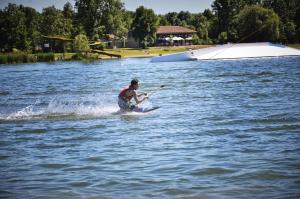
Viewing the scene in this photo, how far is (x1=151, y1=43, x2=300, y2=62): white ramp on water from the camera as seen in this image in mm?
64875

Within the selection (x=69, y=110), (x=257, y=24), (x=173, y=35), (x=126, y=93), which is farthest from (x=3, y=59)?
(x=126, y=93)

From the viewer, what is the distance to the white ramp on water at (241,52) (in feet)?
213

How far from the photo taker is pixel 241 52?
65.6m

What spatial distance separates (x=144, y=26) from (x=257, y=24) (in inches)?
1451

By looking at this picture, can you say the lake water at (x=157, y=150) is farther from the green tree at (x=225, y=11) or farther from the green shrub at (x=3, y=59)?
the green tree at (x=225, y=11)

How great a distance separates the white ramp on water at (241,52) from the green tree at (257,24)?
27213mm

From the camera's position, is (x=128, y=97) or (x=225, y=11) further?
(x=225, y=11)

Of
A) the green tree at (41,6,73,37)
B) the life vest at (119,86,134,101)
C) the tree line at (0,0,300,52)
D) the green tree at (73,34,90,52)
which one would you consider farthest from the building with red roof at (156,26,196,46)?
the life vest at (119,86,134,101)

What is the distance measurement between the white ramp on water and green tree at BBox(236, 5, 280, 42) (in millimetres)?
27213

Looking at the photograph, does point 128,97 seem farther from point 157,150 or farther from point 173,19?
point 173,19

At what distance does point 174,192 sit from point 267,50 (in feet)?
191

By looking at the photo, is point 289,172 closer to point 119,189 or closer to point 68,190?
point 119,189

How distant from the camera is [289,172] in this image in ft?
33.5

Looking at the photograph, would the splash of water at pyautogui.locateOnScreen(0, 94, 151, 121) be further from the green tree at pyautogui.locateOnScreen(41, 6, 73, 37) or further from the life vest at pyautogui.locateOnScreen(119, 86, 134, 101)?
the green tree at pyautogui.locateOnScreen(41, 6, 73, 37)
